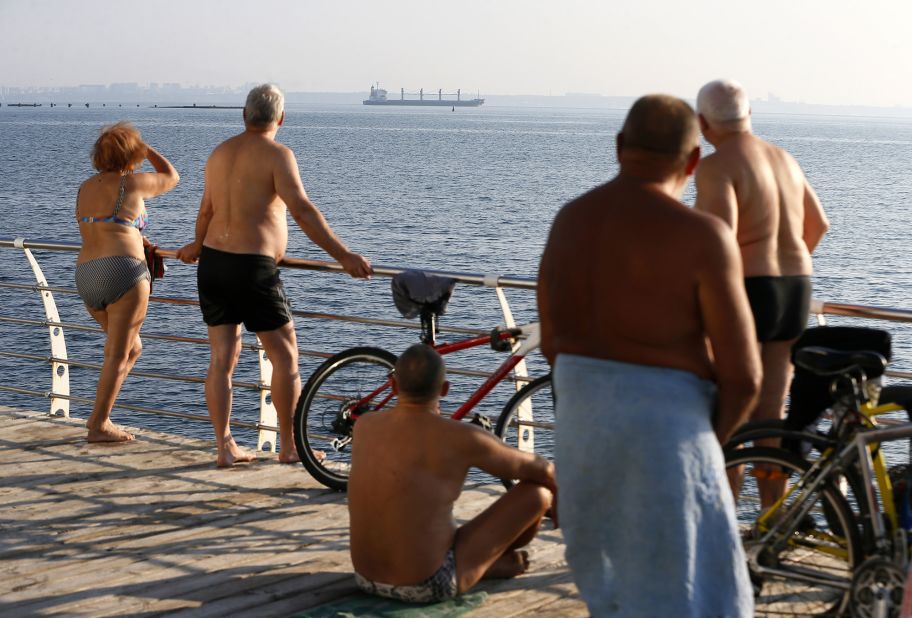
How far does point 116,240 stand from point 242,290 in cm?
99

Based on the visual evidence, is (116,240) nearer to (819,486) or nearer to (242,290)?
(242,290)

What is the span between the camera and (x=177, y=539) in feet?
17.0

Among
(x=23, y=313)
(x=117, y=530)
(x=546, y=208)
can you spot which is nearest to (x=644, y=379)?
(x=117, y=530)

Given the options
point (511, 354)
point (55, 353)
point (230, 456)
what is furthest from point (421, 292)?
point (55, 353)

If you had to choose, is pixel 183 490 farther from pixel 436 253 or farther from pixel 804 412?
pixel 436 253

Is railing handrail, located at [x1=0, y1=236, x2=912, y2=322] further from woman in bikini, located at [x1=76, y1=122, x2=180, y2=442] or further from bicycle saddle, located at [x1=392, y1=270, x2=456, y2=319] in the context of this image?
woman in bikini, located at [x1=76, y1=122, x2=180, y2=442]

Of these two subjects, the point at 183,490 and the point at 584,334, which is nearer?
the point at 584,334

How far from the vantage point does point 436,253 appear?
43.4 m

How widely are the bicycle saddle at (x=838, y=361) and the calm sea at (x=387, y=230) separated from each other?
1.20 m

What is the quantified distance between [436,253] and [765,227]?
39.1 meters

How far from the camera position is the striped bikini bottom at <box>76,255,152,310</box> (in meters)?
6.55

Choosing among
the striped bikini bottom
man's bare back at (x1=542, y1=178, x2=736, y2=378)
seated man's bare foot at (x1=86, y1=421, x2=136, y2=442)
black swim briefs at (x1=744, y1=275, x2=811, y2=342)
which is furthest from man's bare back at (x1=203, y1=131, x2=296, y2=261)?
man's bare back at (x1=542, y1=178, x2=736, y2=378)

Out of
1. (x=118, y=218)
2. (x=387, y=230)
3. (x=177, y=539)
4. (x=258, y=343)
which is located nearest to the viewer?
(x=177, y=539)

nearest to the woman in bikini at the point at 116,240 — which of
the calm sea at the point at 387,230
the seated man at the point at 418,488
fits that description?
the seated man at the point at 418,488
